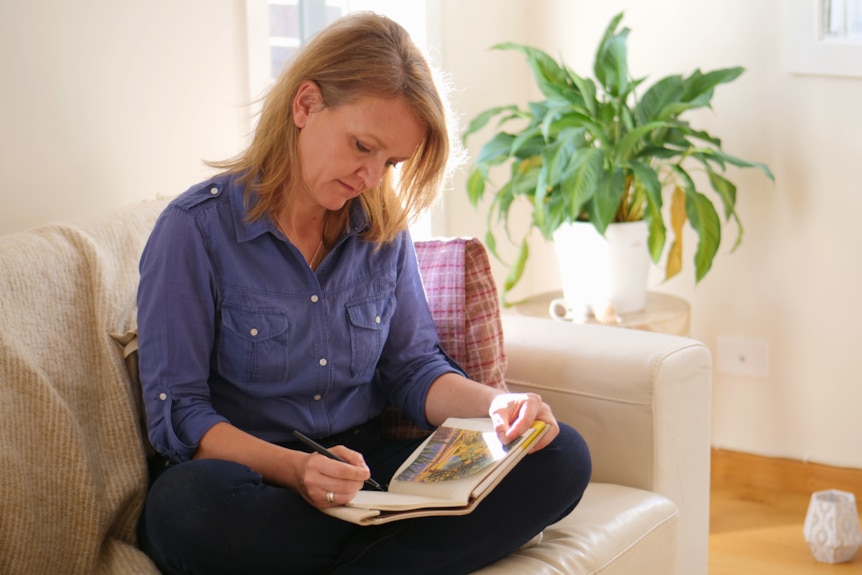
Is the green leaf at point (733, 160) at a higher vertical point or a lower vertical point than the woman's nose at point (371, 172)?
lower

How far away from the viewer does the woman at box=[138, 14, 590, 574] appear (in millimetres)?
1271

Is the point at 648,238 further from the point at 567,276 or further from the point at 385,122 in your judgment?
the point at 385,122

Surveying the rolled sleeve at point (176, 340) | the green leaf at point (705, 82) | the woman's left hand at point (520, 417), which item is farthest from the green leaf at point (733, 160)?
the rolled sleeve at point (176, 340)

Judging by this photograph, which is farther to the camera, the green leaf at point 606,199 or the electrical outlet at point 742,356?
the electrical outlet at point 742,356

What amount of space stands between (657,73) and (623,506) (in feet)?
4.67

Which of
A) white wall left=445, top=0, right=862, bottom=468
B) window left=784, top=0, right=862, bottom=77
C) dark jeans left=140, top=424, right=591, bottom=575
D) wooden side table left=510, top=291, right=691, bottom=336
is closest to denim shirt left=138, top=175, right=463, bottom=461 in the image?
dark jeans left=140, top=424, right=591, bottom=575

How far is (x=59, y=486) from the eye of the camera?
131cm

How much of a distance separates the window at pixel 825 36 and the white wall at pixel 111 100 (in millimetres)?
1265

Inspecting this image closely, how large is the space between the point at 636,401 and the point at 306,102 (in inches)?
27.0

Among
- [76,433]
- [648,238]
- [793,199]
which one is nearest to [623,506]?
[76,433]

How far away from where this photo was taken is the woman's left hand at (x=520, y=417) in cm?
138

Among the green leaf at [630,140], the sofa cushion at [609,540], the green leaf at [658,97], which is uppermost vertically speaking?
the green leaf at [658,97]

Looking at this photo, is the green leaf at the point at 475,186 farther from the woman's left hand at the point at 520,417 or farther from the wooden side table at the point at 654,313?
the woman's left hand at the point at 520,417

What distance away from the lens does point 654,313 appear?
7.63 feet
